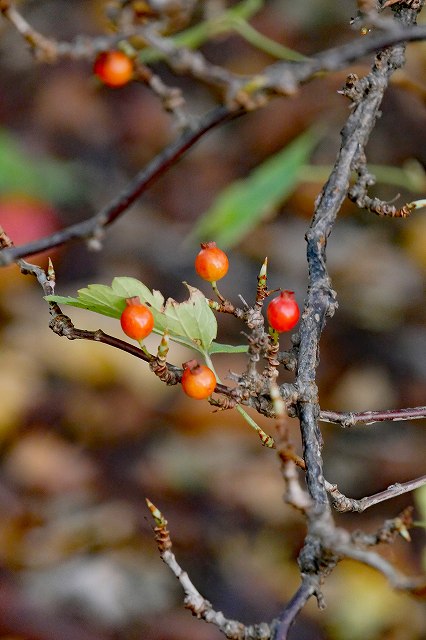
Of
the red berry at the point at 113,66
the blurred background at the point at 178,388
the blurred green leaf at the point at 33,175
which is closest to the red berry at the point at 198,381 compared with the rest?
the red berry at the point at 113,66

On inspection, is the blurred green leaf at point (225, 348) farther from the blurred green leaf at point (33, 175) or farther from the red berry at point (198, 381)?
the blurred green leaf at point (33, 175)

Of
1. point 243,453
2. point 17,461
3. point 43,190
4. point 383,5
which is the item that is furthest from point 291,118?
point 383,5

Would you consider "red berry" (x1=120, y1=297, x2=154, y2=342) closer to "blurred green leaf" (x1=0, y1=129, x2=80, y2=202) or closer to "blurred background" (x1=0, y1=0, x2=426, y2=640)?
"blurred background" (x1=0, y1=0, x2=426, y2=640)

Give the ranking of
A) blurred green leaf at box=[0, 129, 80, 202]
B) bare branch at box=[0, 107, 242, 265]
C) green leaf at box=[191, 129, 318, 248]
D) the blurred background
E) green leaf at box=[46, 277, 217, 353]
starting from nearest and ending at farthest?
bare branch at box=[0, 107, 242, 265] < green leaf at box=[46, 277, 217, 353] < green leaf at box=[191, 129, 318, 248] < the blurred background < blurred green leaf at box=[0, 129, 80, 202]

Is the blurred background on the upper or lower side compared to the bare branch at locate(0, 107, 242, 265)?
upper

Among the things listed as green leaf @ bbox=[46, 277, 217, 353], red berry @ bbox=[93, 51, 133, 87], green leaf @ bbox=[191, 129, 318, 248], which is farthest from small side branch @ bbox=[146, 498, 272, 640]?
green leaf @ bbox=[191, 129, 318, 248]

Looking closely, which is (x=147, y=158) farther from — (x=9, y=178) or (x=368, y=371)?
(x=368, y=371)
